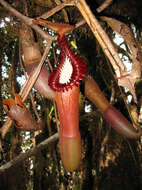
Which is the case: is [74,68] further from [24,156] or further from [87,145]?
[87,145]

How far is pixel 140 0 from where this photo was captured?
3.82 feet

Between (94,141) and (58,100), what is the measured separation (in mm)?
1168

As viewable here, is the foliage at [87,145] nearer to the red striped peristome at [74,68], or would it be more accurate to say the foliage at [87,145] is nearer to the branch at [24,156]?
the branch at [24,156]

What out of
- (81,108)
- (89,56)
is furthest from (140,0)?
(81,108)

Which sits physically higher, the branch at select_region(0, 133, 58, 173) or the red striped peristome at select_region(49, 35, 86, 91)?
the red striped peristome at select_region(49, 35, 86, 91)

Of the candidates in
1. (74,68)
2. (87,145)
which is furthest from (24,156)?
(74,68)

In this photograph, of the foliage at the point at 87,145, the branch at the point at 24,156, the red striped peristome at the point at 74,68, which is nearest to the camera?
the red striped peristome at the point at 74,68

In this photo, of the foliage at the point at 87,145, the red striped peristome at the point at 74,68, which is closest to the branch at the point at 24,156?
the foliage at the point at 87,145

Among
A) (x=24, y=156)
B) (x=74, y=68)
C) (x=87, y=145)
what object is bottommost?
(x=87, y=145)

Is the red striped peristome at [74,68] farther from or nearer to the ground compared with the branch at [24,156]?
farther from the ground

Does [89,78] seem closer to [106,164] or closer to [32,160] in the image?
[106,164]

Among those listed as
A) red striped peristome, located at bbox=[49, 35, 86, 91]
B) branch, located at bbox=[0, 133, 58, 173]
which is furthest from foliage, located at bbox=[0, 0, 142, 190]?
red striped peristome, located at bbox=[49, 35, 86, 91]

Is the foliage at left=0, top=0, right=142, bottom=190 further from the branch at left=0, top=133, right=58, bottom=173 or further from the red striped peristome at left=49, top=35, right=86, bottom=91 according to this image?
the red striped peristome at left=49, top=35, right=86, bottom=91

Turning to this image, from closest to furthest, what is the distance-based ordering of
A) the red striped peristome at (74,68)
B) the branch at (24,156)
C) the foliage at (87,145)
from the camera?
1. the red striped peristome at (74,68)
2. the branch at (24,156)
3. the foliage at (87,145)
